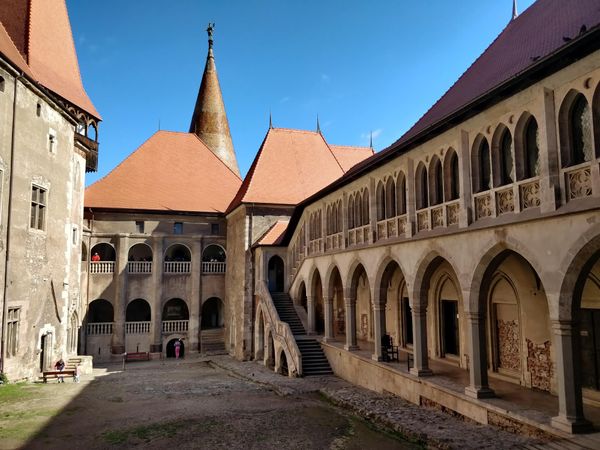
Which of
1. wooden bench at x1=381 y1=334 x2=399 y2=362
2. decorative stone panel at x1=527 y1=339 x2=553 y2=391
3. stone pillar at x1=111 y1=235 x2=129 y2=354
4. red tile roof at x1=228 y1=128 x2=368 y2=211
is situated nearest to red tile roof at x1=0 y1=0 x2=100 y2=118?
stone pillar at x1=111 y1=235 x2=129 y2=354

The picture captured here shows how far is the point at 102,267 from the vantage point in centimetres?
2986

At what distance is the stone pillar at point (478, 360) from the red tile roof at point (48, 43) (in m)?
21.1

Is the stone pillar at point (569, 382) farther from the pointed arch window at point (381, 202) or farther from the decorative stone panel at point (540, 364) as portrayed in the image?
the pointed arch window at point (381, 202)

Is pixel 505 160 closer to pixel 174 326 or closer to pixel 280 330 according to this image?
pixel 280 330

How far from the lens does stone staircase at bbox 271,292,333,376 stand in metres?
19.9

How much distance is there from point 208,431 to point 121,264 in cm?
2068

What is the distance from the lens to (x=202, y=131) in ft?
137

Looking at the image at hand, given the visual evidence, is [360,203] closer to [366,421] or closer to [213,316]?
[366,421]

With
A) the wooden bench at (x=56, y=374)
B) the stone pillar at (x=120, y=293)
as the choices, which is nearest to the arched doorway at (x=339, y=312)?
the wooden bench at (x=56, y=374)

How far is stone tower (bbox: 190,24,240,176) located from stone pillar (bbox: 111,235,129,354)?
44.4 ft

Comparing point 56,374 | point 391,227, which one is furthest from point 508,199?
point 56,374

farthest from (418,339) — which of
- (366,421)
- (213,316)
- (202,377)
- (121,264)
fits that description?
(213,316)

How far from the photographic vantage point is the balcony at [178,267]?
102ft

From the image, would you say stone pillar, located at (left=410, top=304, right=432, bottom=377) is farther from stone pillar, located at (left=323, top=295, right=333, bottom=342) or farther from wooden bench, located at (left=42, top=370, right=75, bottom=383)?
wooden bench, located at (left=42, top=370, right=75, bottom=383)
